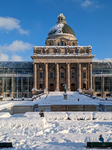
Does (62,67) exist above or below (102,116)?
above

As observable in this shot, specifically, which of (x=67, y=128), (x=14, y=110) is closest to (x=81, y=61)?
(x=14, y=110)

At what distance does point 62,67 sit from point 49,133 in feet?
152

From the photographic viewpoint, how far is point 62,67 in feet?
185

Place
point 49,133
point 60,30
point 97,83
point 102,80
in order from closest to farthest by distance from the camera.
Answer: point 49,133
point 102,80
point 97,83
point 60,30

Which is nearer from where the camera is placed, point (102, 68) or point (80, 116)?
point (80, 116)

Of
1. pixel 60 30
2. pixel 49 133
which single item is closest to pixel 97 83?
pixel 60 30

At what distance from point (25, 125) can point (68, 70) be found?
4294cm

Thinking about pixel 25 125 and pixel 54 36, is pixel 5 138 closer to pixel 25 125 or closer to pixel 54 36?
pixel 25 125

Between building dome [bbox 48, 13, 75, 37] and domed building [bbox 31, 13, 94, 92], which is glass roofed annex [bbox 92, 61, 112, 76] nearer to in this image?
domed building [bbox 31, 13, 94, 92]

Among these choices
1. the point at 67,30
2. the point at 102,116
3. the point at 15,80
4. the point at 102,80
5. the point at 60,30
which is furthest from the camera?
the point at 67,30

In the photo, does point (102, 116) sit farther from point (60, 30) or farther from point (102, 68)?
point (60, 30)

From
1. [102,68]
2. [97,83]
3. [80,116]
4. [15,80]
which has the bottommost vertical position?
[80,116]

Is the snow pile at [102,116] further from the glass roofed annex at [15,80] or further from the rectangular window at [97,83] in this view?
the rectangular window at [97,83]

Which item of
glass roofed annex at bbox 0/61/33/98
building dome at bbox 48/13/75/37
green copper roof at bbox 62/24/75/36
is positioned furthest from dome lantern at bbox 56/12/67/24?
glass roofed annex at bbox 0/61/33/98
